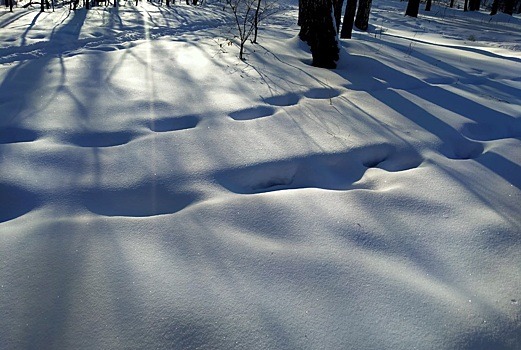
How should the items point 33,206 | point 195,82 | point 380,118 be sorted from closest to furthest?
1. point 33,206
2. point 380,118
3. point 195,82

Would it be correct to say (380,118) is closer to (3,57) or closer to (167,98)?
(167,98)

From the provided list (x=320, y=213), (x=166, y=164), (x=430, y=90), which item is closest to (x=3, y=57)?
(x=166, y=164)

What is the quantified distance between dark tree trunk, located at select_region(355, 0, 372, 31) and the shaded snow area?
19.4 feet

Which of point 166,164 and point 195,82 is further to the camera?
point 195,82

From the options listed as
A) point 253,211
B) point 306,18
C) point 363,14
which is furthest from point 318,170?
point 363,14

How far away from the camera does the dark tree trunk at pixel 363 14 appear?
9.09 m

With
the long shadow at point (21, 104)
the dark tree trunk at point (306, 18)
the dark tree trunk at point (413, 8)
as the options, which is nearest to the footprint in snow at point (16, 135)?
the long shadow at point (21, 104)

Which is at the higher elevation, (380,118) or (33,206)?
(380,118)

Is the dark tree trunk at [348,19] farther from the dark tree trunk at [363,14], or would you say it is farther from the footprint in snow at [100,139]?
the footprint in snow at [100,139]

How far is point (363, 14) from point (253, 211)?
28.2 ft

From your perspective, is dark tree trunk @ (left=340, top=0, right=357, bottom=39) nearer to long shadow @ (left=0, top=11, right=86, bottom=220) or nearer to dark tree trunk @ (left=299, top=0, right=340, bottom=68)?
dark tree trunk @ (left=299, top=0, right=340, bottom=68)

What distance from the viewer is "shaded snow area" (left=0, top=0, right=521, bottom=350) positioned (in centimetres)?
139

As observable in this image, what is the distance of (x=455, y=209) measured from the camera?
6.75ft

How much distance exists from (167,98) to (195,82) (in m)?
0.48
